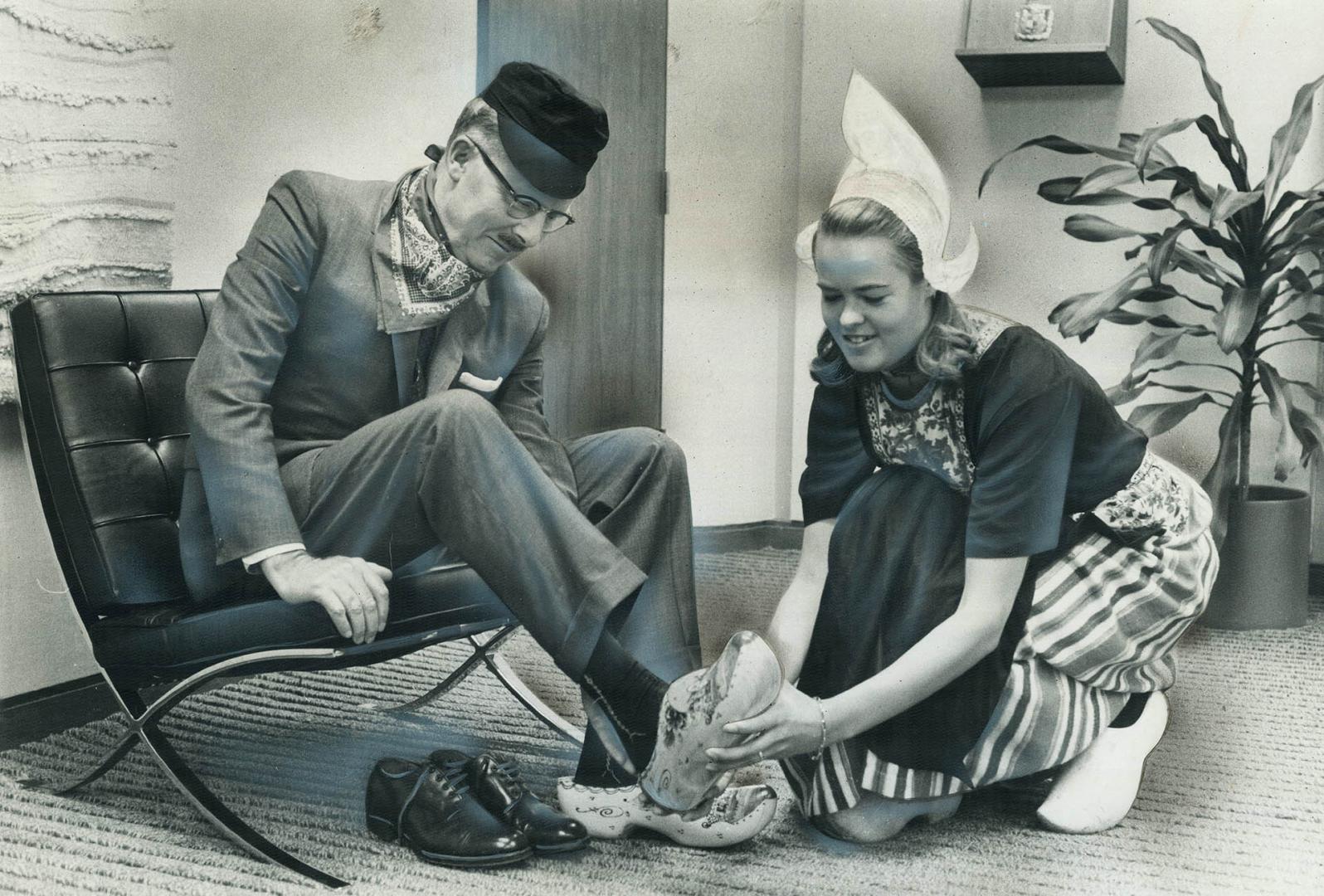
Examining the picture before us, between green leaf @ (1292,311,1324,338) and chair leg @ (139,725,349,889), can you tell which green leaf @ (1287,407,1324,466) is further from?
chair leg @ (139,725,349,889)

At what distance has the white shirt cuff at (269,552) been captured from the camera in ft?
4.81

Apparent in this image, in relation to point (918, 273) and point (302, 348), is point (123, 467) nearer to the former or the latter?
point (302, 348)

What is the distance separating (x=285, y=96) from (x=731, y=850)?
105 cm

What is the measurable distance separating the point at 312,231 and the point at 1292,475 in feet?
3.86

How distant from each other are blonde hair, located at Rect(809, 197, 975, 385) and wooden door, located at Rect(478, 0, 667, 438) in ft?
0.72

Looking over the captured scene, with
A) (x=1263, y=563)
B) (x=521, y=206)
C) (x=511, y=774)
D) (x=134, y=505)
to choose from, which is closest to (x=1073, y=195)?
(x=1263, y=563)

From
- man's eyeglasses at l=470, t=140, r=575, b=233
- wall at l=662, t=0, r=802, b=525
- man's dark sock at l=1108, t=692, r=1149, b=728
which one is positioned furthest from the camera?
man's dark sock at l=1108, t=692, r=1149, b=728

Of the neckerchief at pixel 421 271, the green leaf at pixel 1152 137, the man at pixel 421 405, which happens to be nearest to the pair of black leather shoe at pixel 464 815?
the man at pixel 421 405

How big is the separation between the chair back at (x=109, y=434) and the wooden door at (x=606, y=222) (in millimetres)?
463

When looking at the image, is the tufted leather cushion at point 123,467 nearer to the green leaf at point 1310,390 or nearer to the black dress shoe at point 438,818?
the black dress shoe at point 438,818

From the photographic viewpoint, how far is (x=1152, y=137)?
1.47 metres

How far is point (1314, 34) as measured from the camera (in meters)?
1.46

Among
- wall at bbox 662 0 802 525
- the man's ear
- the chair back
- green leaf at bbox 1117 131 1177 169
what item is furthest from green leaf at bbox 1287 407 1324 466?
the chair back

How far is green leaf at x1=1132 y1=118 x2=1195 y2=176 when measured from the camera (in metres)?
1.47
